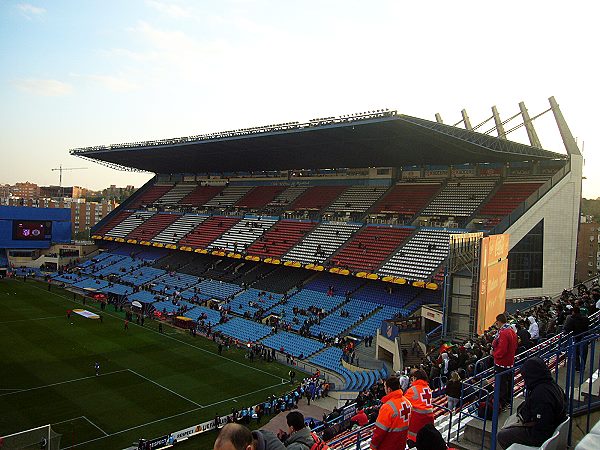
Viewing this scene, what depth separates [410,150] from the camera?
4056cm

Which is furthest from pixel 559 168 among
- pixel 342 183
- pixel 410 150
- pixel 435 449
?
pixel 435 449

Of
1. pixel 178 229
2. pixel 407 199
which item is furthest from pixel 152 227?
pixel 407 199

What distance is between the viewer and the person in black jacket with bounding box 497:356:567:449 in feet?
17.3

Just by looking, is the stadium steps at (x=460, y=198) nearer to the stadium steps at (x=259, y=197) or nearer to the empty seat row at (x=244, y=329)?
the empty seat row at (x=244, y=329)

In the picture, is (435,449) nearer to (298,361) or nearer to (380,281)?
(298,361)

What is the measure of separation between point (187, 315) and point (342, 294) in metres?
12.5

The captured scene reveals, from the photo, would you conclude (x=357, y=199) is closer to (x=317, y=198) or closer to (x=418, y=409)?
(x=317, y=198)

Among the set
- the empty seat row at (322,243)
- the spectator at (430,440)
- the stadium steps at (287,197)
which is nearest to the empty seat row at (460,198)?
the empty seat row at (322,243)

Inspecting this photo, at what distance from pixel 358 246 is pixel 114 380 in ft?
69.4

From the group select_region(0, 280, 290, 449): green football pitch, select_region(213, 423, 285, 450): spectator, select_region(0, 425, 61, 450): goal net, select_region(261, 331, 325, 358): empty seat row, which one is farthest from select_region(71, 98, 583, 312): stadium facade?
select_region(213, 423, 285, 450): spectator

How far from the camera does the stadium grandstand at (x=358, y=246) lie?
2670 centimetres

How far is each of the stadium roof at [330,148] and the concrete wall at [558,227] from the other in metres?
2.34

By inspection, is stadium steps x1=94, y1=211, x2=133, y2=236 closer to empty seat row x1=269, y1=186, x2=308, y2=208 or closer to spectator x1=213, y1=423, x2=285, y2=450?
empty seat row x1=269, y1=186, x2=308, y2=208

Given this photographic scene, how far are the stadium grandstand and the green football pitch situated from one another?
307 centimetres
